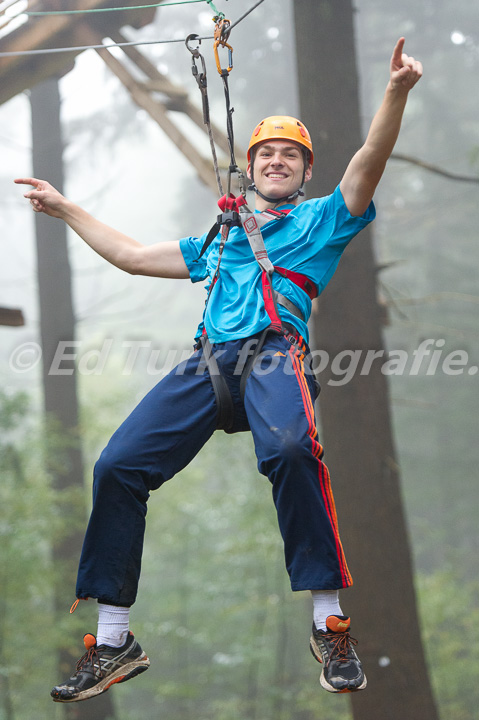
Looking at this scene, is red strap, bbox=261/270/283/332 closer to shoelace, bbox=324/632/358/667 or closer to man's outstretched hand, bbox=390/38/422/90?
man's outstretched hand, bbox=390/38/422/90

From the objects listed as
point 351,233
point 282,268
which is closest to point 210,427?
point 282,268

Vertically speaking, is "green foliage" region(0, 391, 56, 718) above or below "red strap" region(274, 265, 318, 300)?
below

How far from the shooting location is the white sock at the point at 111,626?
2238 millimetres

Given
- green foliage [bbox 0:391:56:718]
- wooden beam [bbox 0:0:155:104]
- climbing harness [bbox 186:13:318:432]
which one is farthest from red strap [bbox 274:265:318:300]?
green foliage [bbox 0:391:56:718]

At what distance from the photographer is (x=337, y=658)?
6.84 feet

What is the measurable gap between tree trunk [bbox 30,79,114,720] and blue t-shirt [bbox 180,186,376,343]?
6.61 metres

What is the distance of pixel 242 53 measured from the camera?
16.8 metres

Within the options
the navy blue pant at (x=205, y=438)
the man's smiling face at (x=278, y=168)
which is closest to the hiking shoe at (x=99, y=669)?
the navy blue pant at (x=205, y=438)

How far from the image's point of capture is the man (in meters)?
2.12

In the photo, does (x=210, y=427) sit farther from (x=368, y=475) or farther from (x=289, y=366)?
(x=368, y=475)

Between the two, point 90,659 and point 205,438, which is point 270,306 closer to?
point 205,438

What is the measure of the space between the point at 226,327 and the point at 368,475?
2515 mm

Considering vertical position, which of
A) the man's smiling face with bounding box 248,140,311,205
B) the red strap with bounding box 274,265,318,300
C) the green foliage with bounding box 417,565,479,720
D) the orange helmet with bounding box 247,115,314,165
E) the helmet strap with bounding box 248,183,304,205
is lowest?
the green foliage with bounding box 417,565,479,720

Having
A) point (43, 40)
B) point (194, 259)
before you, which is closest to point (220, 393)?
point (194, 259)
